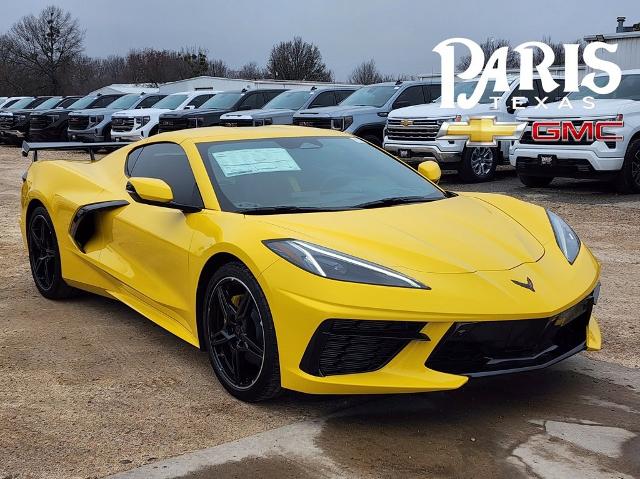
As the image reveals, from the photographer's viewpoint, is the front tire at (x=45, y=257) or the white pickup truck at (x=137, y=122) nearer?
the front tire at (x=45, y=257)

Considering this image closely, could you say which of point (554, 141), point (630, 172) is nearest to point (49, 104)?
point (554, 141)

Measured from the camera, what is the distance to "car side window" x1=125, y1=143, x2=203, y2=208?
4.47 metres

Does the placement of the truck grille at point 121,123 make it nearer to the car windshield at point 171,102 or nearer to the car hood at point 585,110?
the car windshield at point 171,102

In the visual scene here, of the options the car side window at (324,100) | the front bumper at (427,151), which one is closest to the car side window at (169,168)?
the front bumper at (427,151)

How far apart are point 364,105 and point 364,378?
13.1 metres

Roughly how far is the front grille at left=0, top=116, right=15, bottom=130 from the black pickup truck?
31.8 ft

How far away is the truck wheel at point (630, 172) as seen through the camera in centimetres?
1130

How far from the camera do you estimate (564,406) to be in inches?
146

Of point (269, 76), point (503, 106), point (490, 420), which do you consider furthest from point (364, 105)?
point (269, 76)

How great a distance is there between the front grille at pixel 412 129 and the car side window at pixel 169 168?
884 cm

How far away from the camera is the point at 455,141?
1349 centimetres

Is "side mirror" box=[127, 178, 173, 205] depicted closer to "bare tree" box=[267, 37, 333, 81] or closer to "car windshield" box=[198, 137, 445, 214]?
"car windshield" box=[198, 137, 445, 214]

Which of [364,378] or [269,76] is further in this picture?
[269,76]

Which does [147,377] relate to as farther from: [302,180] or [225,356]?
[302,180]
